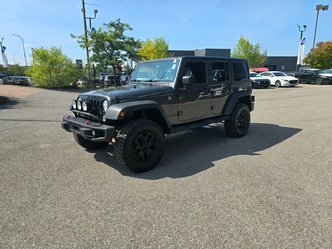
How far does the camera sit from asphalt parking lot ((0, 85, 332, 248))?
7.79 ft

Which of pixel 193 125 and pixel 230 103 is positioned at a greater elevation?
pixel 230 103

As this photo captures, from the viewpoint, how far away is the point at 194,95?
4.77 meters

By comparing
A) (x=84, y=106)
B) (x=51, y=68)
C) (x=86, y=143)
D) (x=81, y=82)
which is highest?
(x=51, y=68)

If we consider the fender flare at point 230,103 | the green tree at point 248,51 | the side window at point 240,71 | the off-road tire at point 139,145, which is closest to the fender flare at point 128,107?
the off-road tire at point 139,145

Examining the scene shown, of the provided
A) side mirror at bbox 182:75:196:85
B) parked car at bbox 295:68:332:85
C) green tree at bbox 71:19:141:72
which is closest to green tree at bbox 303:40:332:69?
parked car at bbox 295:68:332:85

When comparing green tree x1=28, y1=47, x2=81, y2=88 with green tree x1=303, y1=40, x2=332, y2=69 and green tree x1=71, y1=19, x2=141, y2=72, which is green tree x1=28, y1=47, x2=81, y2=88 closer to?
green tree x1=71, y1=19, x2=141, y2=72

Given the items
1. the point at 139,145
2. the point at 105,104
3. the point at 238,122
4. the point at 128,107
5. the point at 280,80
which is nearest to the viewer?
the point at 128,107

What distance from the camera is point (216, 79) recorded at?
17.3 ft

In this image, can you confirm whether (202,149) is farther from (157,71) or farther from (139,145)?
(157,71)

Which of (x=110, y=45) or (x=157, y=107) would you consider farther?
(x=110, y=45)

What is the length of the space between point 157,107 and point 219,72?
2138mm

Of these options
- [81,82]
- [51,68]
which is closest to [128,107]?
[51,68]

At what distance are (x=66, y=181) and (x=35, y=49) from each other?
20894 mm

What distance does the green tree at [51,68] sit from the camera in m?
20.4
